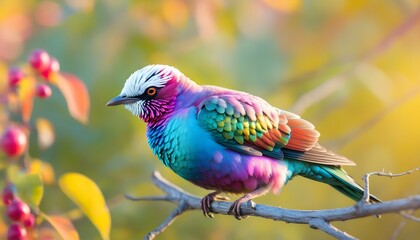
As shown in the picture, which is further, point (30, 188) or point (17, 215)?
point (17, 215)

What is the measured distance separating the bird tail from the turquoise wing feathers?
0.07m

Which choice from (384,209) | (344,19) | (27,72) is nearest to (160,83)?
(27,72)

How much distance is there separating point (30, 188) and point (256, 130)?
127 cm

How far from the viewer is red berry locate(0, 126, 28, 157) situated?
178 inches

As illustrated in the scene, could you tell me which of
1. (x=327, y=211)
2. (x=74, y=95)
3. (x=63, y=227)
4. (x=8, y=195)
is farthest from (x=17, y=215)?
(x=327, y=211)

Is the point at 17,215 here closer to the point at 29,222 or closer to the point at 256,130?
the point at 29,222

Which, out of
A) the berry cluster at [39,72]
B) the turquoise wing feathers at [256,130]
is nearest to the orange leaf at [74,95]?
the berry cluster at [39,72]

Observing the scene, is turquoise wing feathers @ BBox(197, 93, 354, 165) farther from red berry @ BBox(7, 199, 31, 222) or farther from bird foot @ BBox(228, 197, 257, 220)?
red berry @ BBox(7, 199, 31, 222)

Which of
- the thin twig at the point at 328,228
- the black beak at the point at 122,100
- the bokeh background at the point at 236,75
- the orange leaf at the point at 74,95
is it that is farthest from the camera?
the bokeh background at the point at 236,75

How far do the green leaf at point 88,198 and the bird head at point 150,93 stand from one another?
→ 1.91 ft

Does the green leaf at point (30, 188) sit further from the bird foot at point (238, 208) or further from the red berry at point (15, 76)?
the bird foot at point (238, 208)

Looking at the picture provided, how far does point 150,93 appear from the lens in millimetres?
4648

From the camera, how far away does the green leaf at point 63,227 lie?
161 inches

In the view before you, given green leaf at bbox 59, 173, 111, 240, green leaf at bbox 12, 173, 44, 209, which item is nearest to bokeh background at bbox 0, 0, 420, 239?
green leaf at bbox 59, 173, 111, 240
